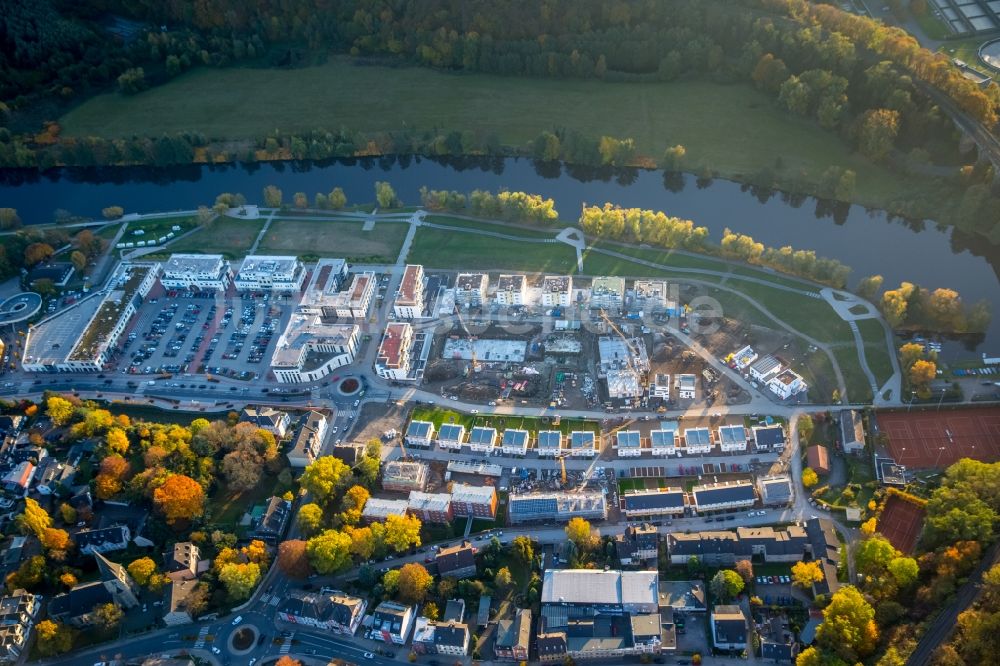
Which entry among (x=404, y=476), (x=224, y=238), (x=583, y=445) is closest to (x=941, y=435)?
(x=583, y=445)

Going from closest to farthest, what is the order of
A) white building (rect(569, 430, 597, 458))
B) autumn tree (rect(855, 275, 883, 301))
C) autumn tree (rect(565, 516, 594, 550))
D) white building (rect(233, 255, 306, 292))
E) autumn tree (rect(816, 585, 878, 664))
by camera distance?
autumn tree (rect(816, 585, 878, 664)) → autumn tree (rect(565, 516, 594, 550)) → white building (rect(569, 430, 597, 458)) → autumn tree (rect(855, 275, 883, 301)) → white building (rect(233, 255, 306, 292))

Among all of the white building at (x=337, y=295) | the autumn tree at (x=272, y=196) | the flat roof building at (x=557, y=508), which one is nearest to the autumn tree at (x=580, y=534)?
the flat roof building at (x=557, y=508)

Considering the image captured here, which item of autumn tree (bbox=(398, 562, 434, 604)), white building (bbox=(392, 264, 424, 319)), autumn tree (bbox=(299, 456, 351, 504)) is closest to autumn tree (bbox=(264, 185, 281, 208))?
white building (bbox=(392, 264, 424, 319))

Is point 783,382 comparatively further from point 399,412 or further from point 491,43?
point 491,43

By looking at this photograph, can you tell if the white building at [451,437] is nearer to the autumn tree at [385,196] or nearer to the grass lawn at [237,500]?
the grass lawn at [237,500]

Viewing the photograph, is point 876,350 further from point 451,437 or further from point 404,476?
point 404,476

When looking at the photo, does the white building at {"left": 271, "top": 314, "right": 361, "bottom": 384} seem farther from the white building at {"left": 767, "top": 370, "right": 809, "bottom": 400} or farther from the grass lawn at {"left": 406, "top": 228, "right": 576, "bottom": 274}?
the white building at {"left": 767, "top": 370, "right": 809, "bottom": 400}

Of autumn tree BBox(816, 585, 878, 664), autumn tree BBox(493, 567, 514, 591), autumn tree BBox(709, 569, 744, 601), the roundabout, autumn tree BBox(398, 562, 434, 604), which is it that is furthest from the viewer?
the roundabout

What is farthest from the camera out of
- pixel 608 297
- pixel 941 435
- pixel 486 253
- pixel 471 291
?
pixel 486 253
